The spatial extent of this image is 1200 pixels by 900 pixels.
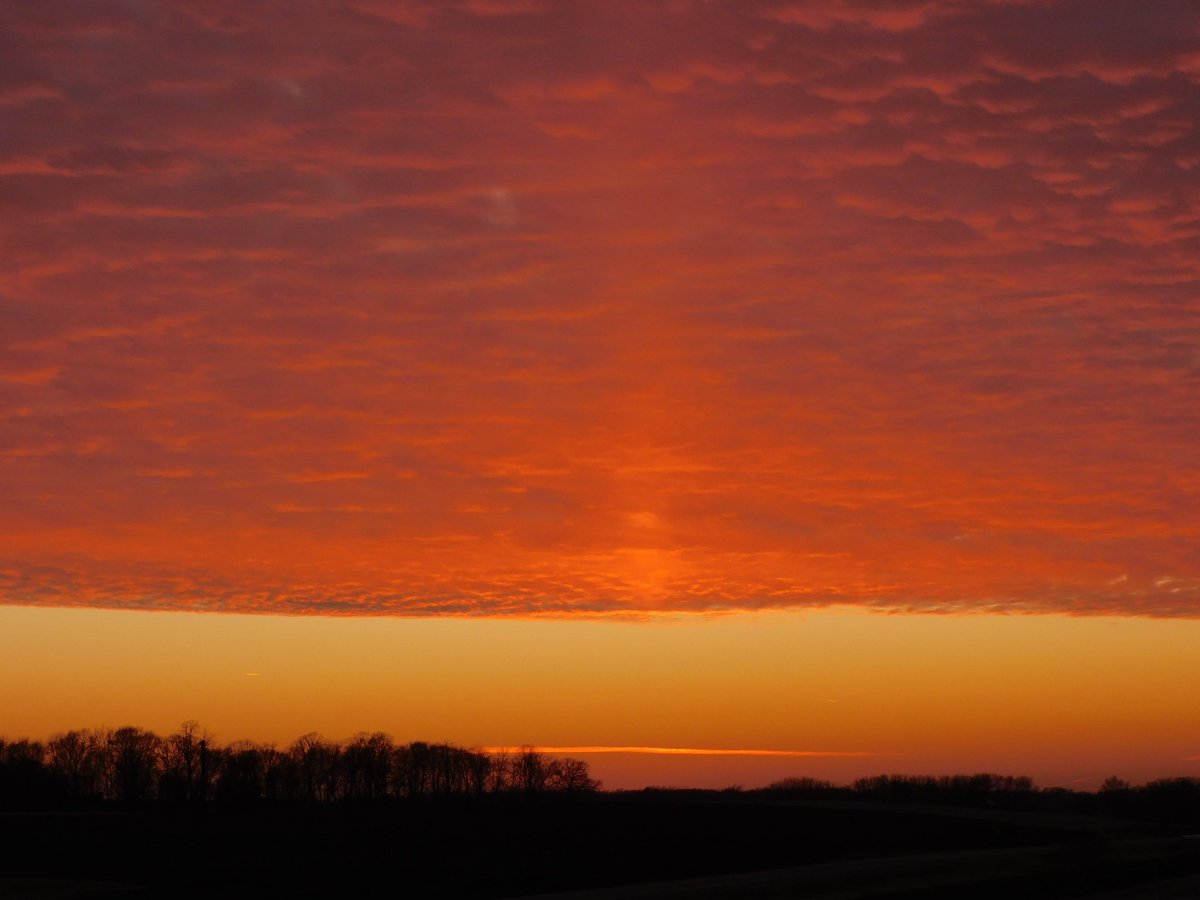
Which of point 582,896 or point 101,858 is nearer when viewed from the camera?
point 582,896

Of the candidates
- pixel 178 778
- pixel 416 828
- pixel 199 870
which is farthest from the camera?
pixel 178 778

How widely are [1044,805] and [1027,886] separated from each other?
75.8 m

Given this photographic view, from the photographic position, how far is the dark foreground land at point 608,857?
38531mm

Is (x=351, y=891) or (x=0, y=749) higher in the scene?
(x=0, y=749)

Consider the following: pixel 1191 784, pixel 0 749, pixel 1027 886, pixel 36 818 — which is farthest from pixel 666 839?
pixel 0 749

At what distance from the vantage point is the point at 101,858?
182 feet

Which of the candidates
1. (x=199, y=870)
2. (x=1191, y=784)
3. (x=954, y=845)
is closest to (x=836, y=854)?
(x=954, y=845)

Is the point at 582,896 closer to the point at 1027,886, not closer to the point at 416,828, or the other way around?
the point at 1027,886

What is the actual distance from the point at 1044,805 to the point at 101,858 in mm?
81101

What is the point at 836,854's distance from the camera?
52.6 metres

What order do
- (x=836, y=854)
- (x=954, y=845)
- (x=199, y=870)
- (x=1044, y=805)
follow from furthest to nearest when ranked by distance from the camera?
(x=1044, y=805) < (x=954, y=845) < (x=836, y=854) < (x=199, y=870)

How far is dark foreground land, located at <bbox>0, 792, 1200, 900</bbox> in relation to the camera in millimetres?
38531

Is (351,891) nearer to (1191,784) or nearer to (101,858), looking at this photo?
(101,858)

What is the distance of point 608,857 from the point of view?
5056cm
